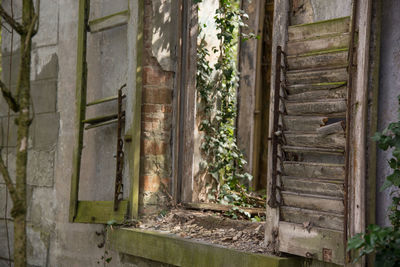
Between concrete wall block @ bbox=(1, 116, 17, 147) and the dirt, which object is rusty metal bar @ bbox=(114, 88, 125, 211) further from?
concrete wall block @ bbox=(1, 116, 17, 147)

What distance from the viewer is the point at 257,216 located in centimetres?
461

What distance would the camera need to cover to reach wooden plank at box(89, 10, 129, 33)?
4.57 meters

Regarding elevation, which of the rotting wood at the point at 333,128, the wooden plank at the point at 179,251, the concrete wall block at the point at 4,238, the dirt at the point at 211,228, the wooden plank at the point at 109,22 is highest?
the wooden plank at the point at 109,22

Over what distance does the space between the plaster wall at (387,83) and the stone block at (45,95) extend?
3.26m

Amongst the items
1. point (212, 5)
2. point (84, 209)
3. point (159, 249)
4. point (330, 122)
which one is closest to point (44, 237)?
point (84, 209)

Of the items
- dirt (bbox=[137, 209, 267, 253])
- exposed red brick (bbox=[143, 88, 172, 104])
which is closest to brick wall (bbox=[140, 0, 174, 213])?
exposed red brick (bbox=[143, 88, 172, 104])

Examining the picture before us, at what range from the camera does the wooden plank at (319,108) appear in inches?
124

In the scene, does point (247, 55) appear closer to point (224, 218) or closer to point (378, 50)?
point (224, 218)

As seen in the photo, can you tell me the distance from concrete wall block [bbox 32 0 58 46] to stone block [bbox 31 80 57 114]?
392 mm

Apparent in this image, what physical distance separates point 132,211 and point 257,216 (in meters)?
1.04

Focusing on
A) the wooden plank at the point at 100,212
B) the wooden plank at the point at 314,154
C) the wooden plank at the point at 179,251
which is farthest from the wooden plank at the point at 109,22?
the wooden plank at the point at 314,154

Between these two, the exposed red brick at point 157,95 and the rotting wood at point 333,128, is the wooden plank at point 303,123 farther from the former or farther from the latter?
the exposed red brick at point 157,95

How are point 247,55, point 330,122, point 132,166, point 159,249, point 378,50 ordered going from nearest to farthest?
point 378,50 < point 330,122 < point 159,249 < point 132,166 < point 247,55

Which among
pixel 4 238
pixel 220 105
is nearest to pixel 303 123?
pixel 220 105
